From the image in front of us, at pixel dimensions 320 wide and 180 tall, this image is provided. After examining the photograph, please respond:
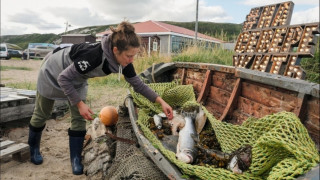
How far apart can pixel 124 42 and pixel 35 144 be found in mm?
2088

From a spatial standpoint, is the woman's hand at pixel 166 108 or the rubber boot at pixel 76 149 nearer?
the woman's hand at pixel 166 108

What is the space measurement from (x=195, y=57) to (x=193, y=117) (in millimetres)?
6386

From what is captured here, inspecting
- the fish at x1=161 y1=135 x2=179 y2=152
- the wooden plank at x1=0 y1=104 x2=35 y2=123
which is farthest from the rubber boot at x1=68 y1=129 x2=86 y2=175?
the wooden plank at x1=0 y1=104 x2=35 y2=123

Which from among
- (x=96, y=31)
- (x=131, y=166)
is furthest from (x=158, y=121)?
(x=96, y=31)

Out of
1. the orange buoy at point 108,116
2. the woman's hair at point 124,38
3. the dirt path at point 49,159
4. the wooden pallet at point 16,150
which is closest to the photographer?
the woman's hair at point 124,38

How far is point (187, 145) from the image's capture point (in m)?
2.54

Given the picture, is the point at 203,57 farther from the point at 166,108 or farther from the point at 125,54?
the point at 125,54

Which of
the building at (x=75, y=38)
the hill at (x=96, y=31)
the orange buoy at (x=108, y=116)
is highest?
the hill at (x=96, y=31)

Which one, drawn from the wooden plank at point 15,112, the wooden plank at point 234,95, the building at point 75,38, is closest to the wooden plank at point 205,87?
the wooden plank at point 234,95

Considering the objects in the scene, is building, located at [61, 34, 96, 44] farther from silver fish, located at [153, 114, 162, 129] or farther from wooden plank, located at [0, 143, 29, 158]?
silver fish, located at [153, 114, 162, 129]

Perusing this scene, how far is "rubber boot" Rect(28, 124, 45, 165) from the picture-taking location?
3504 millimetres

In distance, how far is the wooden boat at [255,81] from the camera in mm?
2316

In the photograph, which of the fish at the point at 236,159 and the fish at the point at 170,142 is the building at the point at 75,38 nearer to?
the fish at the point at 170,142

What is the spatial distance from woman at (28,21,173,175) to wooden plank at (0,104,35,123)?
3.80ft
